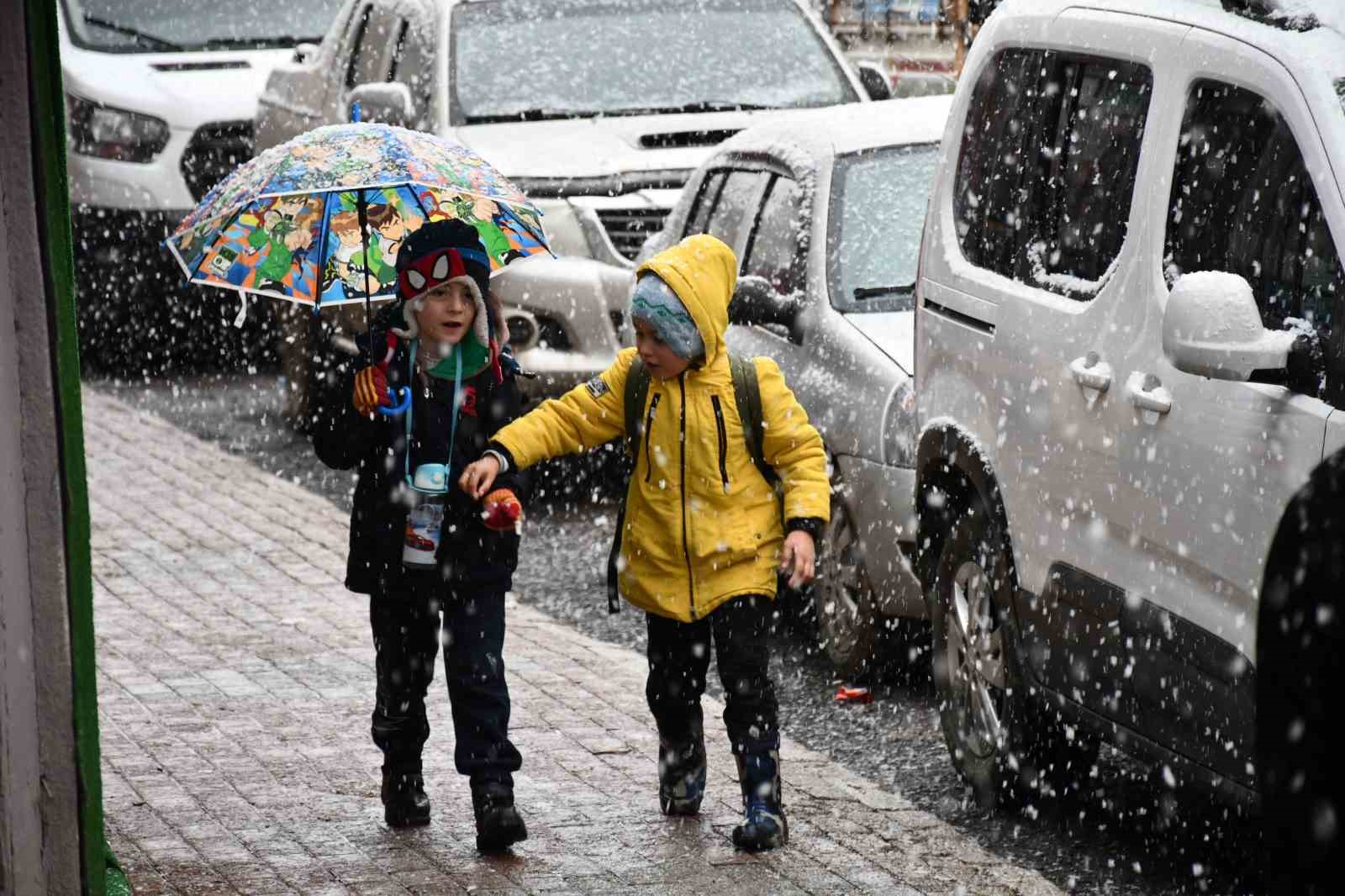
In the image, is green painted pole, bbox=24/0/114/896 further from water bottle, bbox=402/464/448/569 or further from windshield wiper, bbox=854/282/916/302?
windshield wiper, bbox=854/282/916/302

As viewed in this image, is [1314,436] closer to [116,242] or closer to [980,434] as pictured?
[980,434]

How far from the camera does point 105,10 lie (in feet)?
51.2

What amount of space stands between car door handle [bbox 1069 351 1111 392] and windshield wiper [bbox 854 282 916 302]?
229cm

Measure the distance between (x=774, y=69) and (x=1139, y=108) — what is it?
6.53m

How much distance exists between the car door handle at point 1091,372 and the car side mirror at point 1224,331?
0.68 meters

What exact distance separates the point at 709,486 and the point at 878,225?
266 centimetres

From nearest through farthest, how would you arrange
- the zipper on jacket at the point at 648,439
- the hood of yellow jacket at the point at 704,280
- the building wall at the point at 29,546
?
the building wall at the point at 29,546, the hood of yellow jacket at the point at 704,280, the zipper on jacket at the point at 648,439

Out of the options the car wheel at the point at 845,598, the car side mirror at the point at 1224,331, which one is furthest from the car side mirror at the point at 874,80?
the car side mirror at the point at 1224,331

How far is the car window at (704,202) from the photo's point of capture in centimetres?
877

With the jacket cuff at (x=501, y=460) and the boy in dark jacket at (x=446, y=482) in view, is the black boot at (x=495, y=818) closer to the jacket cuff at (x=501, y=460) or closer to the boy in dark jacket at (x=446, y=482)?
the boy in dark jacket at (x=446, y=482)

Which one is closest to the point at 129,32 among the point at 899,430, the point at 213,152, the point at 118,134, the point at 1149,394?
the point at 118,134

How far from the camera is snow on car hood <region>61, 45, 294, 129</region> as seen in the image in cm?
1466

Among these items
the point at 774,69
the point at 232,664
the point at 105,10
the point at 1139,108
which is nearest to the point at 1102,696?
the point at 1139,108

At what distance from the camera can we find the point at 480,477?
17.3 ft
